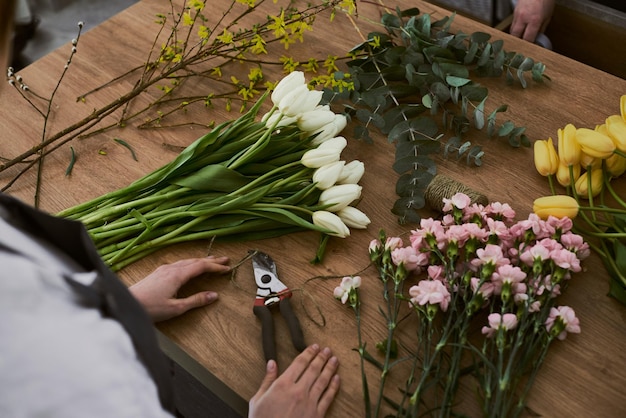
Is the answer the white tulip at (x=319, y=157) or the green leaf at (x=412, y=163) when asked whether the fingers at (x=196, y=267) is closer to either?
the white tulip at (x=319, y=157)

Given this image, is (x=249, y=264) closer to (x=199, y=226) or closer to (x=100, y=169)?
(x=199, y=226)

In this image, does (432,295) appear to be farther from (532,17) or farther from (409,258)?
(532,17)

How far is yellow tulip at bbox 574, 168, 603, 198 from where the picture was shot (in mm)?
1287

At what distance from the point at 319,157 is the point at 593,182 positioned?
517mm

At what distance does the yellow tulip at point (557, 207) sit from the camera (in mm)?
1201

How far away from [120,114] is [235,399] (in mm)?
758

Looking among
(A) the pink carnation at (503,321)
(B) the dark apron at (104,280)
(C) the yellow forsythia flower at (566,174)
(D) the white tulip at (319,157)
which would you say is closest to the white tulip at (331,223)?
(D) the white tulip at (319,157)

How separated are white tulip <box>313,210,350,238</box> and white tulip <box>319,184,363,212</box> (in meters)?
0.03

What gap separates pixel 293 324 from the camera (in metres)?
1.12

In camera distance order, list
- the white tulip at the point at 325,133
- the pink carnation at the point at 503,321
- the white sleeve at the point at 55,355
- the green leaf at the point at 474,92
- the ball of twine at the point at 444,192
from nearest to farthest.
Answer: the white sleeve at the point at 55,355, the pink carnation at the point at 503,321, the ball of twine at the point at 444,192, the white tulip at the point at 325,133, the green leaf at the point at 474,92

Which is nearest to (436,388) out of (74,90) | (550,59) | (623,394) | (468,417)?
(468,417)

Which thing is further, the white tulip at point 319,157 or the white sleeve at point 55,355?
the white tulip at point 319,157

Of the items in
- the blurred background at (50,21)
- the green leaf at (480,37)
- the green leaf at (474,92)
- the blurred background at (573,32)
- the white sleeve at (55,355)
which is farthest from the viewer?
the blurred background at (50,21)

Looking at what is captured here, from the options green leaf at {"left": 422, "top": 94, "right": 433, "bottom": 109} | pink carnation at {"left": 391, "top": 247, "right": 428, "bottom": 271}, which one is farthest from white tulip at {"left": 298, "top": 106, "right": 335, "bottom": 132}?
pink carnation at {"left": 391, "top": 247, "right": 428, "bottom": 271}
